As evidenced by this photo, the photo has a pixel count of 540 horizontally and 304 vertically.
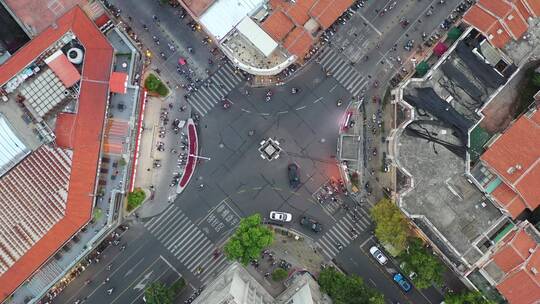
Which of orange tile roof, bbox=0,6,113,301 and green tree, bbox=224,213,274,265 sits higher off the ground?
orange tile roof, bbox=0,6,113,301

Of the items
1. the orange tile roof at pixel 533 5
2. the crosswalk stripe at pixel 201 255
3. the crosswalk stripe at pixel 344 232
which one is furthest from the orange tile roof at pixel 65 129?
the orange tile roof at pixel 533 5

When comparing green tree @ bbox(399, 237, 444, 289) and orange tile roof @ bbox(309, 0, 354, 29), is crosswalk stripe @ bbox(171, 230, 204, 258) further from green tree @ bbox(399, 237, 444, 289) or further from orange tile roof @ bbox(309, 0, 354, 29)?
orange tile roof @ bbox(309, 0, 354, 29)

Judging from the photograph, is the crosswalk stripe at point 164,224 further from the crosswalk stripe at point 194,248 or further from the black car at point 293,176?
the black car at point 293,176

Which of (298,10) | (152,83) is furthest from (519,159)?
(152,83)

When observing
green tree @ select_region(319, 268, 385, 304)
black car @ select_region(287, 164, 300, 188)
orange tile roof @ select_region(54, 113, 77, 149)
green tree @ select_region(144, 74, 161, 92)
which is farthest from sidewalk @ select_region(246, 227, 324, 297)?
orange tile roof @ select_region(54, 113, 77, 149)

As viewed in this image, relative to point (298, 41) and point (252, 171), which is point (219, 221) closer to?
point (252, 171)

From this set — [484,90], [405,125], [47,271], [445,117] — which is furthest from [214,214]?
[484,90]
